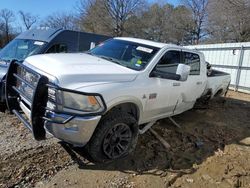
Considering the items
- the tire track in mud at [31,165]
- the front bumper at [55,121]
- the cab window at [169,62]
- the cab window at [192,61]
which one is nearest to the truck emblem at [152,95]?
the cab window at [169,62]

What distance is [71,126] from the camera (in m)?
3.42

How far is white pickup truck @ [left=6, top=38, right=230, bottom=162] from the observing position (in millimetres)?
3406

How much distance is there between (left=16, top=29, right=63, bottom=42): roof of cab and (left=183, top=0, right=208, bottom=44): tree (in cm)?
3372

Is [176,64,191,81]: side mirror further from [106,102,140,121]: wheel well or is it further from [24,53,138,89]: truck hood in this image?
[106,102,140,121]: wheel well

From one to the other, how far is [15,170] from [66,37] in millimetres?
5059

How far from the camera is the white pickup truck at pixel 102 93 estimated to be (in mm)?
3406

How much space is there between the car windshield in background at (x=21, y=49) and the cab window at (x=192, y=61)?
3.93 metres

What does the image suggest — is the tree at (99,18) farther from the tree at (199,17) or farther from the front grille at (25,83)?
the front grille at (25,83)

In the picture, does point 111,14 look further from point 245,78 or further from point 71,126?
point 71,126

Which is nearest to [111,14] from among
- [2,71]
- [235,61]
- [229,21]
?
[229,21]

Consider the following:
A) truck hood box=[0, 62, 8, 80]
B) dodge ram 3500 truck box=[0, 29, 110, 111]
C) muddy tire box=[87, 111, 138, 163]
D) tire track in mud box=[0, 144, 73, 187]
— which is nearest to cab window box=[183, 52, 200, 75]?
muddy tire box=[87, 111, 138, 163]

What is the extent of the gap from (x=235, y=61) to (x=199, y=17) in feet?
97.6

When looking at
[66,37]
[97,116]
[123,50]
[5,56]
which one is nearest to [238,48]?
[66,37]

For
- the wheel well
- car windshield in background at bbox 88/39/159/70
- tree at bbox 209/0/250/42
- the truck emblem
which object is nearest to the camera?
the wheel well
